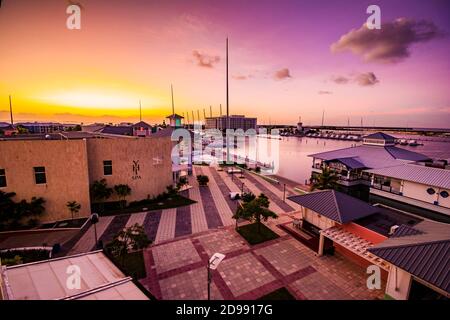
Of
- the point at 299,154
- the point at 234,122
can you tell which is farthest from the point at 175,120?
the point at 234,122

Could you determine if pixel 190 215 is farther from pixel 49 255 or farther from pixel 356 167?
pixel 356 167

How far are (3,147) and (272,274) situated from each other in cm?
2201

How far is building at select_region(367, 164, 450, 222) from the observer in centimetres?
1741

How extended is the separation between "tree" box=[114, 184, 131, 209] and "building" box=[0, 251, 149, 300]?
13222 millimetres

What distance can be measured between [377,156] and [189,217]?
26.1 meters

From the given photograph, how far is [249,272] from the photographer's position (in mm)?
12438

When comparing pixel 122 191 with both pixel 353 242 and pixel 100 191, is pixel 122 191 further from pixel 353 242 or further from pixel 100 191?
pixel 353 242

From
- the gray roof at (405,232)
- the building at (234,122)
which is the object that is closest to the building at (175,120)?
the gray roof at (405,232)

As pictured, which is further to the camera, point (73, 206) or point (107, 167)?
point (107, 167)

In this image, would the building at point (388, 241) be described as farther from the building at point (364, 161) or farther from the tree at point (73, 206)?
the tree at point (73, 206)

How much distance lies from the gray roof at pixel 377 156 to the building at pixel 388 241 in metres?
13.1

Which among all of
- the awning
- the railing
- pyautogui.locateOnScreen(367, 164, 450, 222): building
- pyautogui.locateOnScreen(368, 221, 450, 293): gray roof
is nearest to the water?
the railing

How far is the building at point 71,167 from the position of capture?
56.5 feet

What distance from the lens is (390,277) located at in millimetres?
10227
